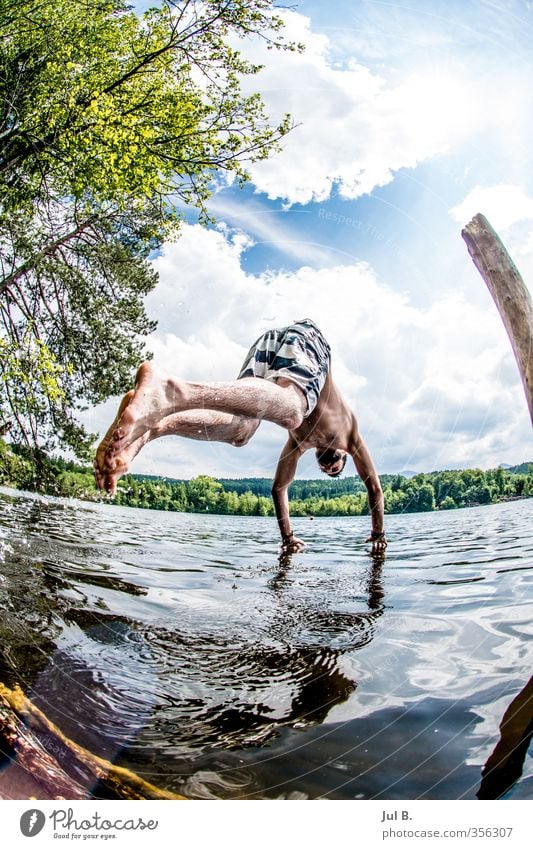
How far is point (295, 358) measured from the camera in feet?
3.30

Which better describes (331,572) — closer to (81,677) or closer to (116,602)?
(116,602)

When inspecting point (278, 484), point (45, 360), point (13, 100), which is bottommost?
point (278, 484)

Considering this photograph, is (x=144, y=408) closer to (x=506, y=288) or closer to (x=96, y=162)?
(x=506, y=288)

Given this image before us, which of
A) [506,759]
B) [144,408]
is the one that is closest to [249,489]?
[144,408]

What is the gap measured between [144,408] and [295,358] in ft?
1.56

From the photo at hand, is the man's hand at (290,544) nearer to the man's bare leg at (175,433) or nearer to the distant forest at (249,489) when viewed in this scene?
the distant forest at (249,489)

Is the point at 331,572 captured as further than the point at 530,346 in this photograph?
Yes

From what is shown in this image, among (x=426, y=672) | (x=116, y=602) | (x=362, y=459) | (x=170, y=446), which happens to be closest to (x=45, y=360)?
(x=170, y=446)

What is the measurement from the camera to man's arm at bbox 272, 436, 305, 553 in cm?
127

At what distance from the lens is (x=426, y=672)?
72 centimetres

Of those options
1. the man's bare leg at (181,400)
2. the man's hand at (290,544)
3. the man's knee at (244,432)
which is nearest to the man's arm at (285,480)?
the man's hand at (290,544)

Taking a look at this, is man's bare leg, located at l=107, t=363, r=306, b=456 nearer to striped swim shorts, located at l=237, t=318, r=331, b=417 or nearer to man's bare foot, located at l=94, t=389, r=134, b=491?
man's bare foot, located at l=94, t=389, r=134, b=491

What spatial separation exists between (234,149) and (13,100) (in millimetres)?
663

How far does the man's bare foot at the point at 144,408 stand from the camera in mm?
577
